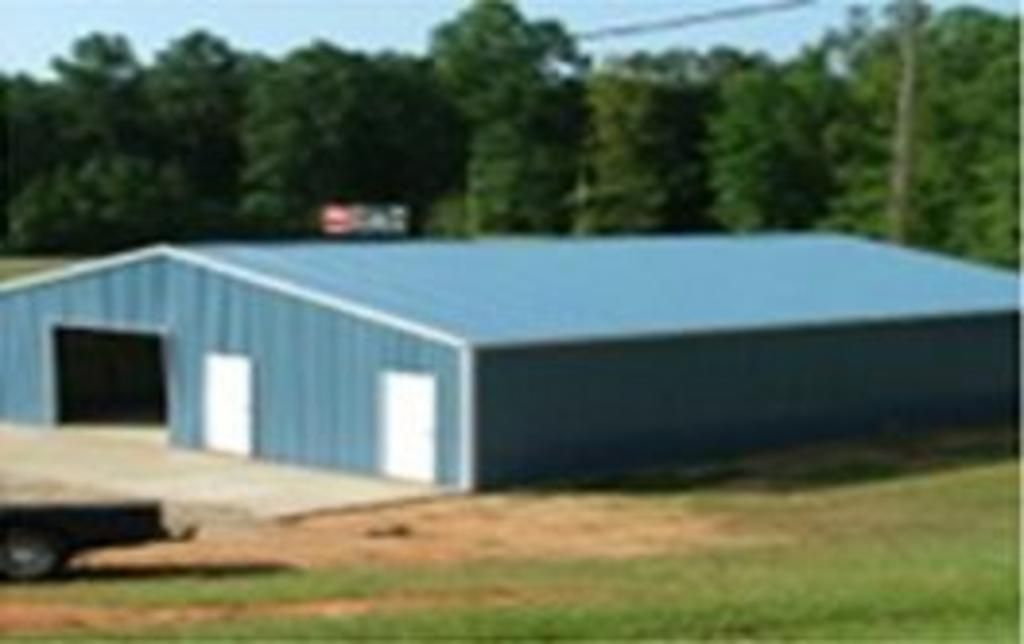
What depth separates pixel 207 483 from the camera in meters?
31.3

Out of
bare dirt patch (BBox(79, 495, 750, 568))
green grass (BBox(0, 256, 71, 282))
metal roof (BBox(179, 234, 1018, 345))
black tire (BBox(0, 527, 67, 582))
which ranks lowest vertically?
green grass (BBox(0, 256, 71, 282))

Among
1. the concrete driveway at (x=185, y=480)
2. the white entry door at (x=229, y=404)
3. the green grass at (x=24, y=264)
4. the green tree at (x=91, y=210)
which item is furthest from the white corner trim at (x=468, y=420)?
the green tree at (x=91, y=210)

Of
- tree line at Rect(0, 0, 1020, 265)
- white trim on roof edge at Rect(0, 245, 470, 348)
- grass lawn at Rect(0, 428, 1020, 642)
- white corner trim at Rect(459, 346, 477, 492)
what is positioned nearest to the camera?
grass lawn at Rect(0, 428, 1020, 642)

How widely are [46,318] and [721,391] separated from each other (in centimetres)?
1171

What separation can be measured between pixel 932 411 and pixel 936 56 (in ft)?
150

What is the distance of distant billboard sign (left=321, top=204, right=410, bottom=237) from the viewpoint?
9456 centimetres

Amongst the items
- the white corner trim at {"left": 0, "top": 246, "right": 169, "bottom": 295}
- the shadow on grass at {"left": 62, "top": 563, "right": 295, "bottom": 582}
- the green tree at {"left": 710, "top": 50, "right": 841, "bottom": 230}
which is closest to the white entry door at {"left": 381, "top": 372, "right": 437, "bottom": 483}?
the white corner trim at {"left": 0, "top": 246, "right": 169, "bottom": 295}

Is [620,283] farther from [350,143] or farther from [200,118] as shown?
[200,118]

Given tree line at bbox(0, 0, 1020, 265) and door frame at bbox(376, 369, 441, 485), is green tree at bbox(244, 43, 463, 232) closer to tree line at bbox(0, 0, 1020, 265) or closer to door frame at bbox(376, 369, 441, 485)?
tree line at bbox(0, 0, 1020, 265)

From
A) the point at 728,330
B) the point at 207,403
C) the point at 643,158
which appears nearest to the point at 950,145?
the point at 643,158

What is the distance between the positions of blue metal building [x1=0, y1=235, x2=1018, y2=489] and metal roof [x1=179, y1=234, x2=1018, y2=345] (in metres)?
0.08

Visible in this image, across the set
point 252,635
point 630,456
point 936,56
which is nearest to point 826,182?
point 936,56

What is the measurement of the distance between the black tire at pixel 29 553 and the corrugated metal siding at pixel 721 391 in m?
10.9

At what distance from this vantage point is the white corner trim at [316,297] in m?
31.3
